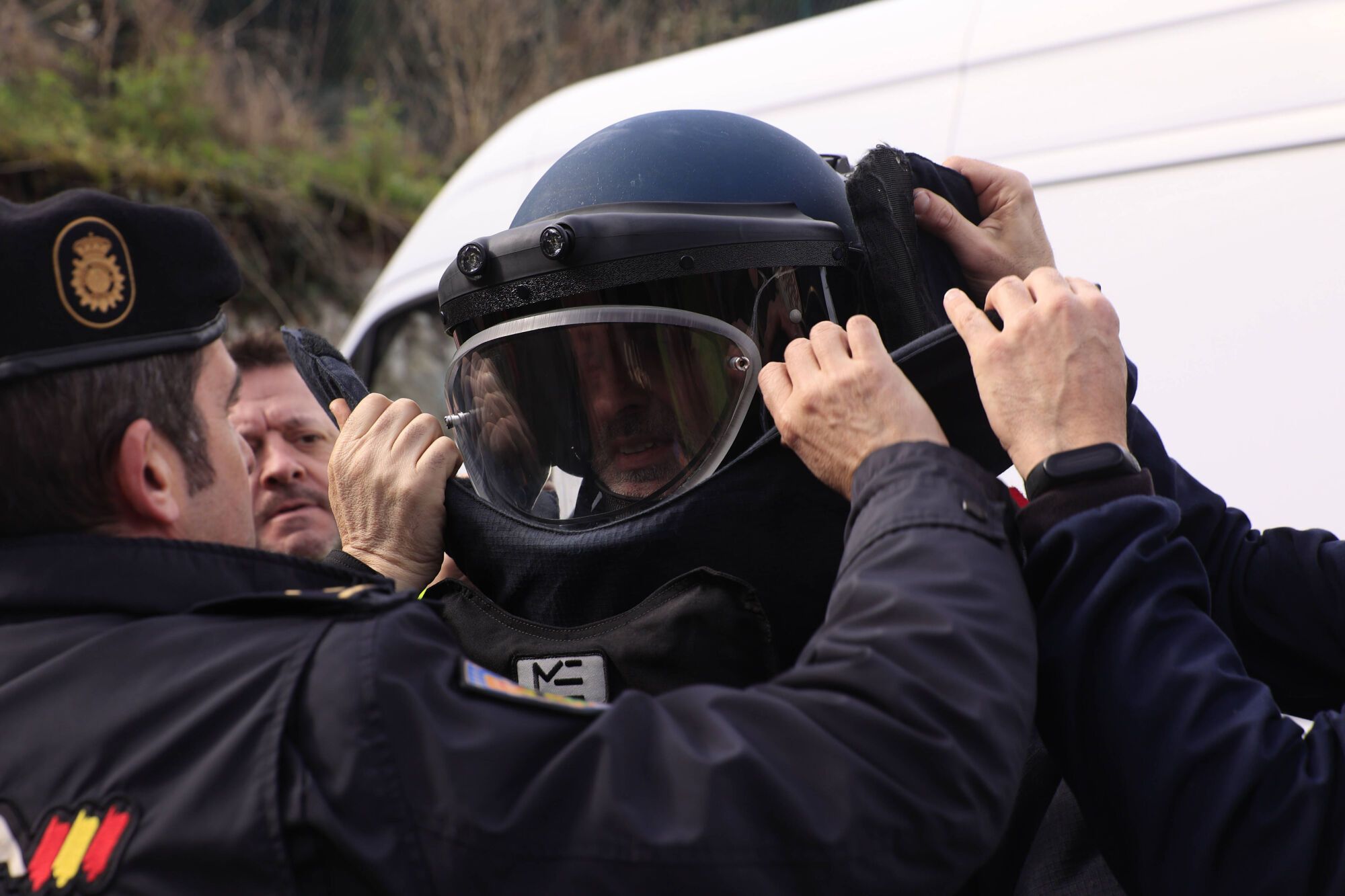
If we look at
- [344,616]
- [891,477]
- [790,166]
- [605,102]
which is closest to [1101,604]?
[891,477]

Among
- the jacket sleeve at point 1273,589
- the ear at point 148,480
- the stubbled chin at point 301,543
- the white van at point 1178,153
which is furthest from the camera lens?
the stubbled chin at point 301,543

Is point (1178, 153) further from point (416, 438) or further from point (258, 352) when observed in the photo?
point (258, 352)

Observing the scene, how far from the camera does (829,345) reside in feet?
4.88

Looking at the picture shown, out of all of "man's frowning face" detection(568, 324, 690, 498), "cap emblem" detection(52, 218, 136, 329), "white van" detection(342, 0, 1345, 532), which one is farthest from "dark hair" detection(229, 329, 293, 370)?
"cap emblem" detection(52, 218, 136, 329)

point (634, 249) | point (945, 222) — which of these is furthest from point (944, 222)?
point (634, 249)

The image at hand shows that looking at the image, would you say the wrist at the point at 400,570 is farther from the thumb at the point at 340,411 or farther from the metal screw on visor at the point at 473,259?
the metal screw on visor at the point at 473,259

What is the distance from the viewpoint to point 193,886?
3.65ft

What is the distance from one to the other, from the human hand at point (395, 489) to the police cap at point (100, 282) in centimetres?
34

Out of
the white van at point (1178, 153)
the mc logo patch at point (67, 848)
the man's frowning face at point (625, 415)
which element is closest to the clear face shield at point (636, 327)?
the man's frowning face at point (625, 415)

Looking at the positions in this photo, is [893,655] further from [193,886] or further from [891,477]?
[193,886]

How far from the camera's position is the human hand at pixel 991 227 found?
1.77 meters

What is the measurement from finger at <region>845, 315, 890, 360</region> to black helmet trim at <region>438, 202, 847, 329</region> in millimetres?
268

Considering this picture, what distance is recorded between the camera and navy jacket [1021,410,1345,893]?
3.92 feet

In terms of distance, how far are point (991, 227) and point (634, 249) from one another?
566mm
